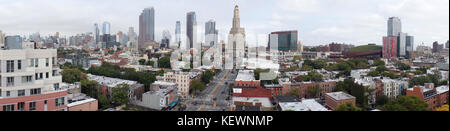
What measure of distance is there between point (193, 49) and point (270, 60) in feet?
18.7

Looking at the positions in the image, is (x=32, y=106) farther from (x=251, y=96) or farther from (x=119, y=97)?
(x=251, y=96)

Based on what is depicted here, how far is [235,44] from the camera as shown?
1661 cm

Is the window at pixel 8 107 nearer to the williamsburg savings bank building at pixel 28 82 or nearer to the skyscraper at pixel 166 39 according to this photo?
the williamsburg savings bank building at pixel 28 82

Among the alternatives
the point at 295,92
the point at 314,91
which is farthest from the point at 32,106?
the point at 314,91

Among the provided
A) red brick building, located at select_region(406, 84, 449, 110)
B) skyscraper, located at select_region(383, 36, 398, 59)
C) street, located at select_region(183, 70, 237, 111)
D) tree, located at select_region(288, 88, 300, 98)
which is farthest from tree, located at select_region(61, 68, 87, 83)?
skyscraper, located at select_region(383, 36, 398, 59)

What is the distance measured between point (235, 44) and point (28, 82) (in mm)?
13996

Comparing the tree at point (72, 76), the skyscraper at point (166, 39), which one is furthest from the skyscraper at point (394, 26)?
the skyscraper at point (166, 39)

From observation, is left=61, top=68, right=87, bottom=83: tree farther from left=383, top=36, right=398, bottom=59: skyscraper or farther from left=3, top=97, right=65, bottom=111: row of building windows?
left=383, top=36, right=398, bottom=59: skyscraper

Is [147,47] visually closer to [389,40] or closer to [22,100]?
[389,40]

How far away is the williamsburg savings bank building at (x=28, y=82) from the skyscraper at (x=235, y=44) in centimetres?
1237

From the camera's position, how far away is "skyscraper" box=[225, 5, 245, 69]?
51.7 feet
